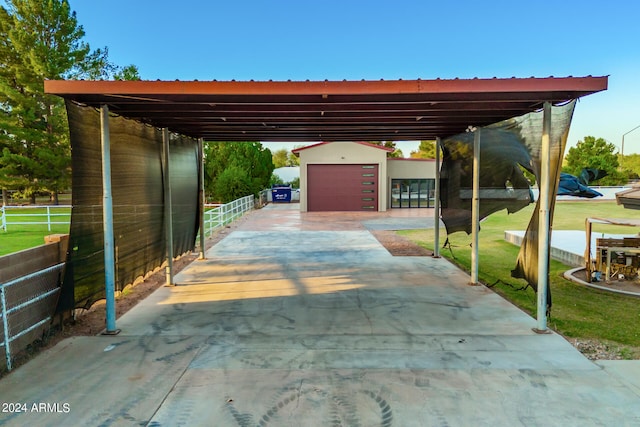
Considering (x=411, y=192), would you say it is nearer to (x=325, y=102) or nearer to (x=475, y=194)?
(x=475, y=194)

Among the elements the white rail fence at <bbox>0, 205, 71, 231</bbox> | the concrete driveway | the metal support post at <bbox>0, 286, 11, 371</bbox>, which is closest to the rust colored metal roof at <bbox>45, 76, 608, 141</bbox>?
the metal support post at <bbox>0, 286, 11, 371</bbox>

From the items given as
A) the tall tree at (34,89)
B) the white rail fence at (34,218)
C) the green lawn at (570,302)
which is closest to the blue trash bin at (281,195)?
the tall tree at (34,89)

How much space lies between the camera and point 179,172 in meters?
9.12

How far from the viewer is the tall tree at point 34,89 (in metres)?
26.9

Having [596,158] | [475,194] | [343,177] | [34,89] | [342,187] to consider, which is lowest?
[475,194]

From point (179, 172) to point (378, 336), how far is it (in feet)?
19.6

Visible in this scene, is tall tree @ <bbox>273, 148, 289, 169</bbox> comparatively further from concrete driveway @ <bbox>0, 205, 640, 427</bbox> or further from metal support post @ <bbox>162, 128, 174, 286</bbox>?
concrete driveway @ <bbox>0, 205, 640, 427</bbox>

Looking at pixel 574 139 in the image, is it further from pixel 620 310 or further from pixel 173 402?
pixel 173 402

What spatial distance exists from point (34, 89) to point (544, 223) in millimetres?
31567

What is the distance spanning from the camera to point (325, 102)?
5355 millimetres

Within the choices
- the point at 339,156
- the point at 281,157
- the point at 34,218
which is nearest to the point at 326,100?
the point at 339,156

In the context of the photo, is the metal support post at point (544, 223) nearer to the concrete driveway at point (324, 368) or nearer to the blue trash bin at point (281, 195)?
the concrete driveway at point (324, 368)

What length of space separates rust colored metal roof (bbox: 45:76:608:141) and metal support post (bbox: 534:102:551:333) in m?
0.48

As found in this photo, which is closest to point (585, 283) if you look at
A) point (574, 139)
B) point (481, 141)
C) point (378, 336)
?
point (481, 141)
